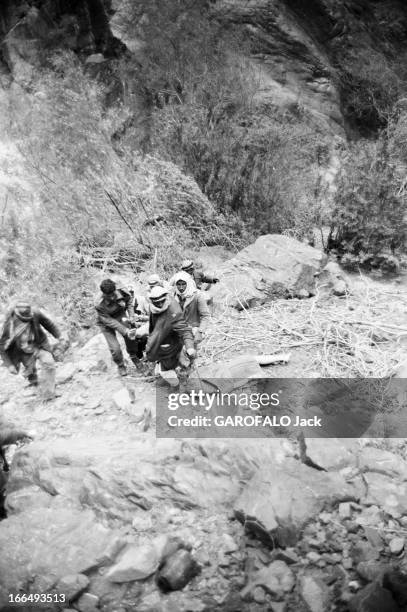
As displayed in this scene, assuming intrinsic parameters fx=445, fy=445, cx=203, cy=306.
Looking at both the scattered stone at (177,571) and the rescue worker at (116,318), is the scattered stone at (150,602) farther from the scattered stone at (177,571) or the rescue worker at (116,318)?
the rescue worker at (116,318)

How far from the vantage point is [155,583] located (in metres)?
3.07

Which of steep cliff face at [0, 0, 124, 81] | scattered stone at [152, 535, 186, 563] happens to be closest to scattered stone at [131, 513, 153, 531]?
scattered stone at [152, 535, 186, 563]

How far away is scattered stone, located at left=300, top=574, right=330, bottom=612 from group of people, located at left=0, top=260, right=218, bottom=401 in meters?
2.29

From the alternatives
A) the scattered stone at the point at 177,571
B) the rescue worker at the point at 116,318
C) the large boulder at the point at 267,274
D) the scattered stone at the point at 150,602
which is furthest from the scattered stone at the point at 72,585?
the large boulder at the point at 267,274

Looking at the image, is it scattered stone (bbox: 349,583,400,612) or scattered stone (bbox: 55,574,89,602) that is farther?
scattered stone (bbox: 55,574,89,602)

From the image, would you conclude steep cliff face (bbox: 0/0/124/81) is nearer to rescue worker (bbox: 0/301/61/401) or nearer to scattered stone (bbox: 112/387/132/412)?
rescue worker (bbox: 0/301/61/401)

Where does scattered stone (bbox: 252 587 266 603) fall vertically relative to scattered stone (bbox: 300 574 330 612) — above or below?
below

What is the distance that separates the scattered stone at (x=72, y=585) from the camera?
2975 millimetres

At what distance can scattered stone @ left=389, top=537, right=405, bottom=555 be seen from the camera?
3094 millimetres

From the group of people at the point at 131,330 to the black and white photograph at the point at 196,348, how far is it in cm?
3

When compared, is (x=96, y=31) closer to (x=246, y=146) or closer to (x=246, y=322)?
(x=246, y=146)

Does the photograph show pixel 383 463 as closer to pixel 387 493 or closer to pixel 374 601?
pixel 387 493

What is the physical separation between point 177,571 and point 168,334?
2.30 m

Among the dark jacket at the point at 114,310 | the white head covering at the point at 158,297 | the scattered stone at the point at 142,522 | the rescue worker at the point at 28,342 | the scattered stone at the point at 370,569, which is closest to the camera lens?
the scattered stone at the point at 370,569
